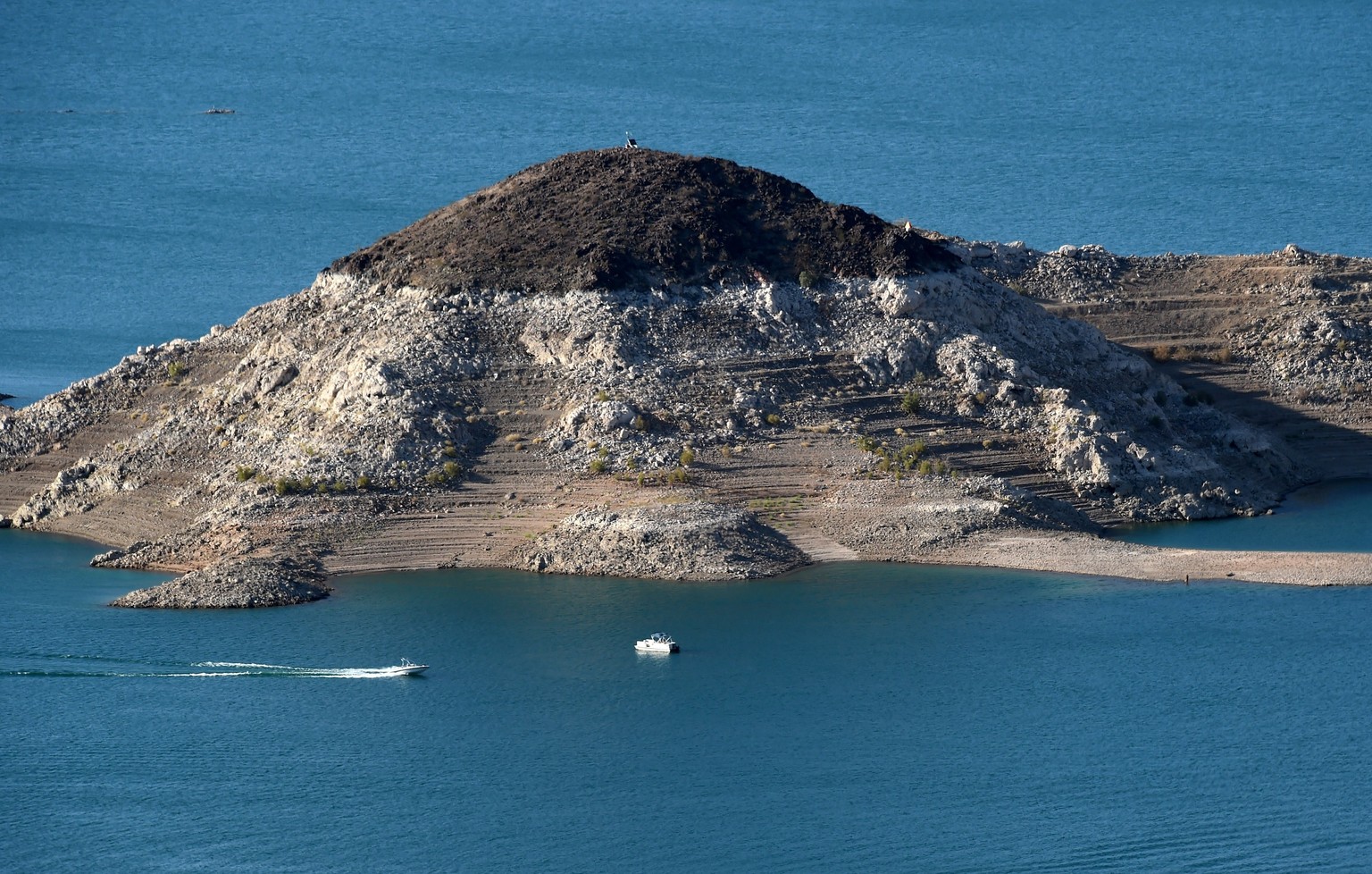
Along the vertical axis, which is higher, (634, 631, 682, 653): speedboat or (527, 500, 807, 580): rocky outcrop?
(527, 500, 807, 580): rocky outcrop

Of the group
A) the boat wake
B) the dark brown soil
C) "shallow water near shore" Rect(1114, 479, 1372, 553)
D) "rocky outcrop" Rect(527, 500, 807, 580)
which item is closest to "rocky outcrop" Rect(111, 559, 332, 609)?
the boat wake

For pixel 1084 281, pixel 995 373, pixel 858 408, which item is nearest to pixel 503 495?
pixel 858 408

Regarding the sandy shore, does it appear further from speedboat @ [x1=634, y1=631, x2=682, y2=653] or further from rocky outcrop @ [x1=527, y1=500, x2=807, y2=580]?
speedboat @ [x1=634, y1=631, x2=682, y2=653]

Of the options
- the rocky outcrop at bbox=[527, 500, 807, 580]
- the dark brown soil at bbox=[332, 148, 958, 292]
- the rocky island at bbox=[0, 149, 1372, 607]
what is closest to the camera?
the rocky outcrop at bbox=[527, 500, 807, 580]

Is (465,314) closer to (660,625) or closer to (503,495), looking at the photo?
(503,495)

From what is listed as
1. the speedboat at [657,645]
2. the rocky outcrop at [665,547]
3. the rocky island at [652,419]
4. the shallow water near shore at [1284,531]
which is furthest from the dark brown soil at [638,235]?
the speedboat at [657,645]
